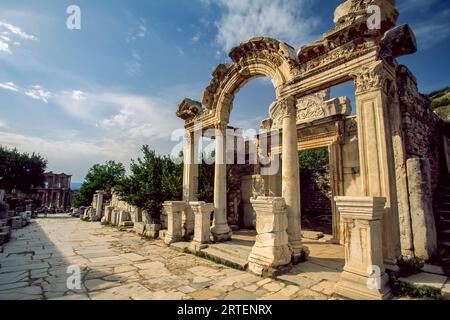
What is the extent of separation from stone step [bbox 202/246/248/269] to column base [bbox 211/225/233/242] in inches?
24.3

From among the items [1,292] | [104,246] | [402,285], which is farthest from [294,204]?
[104,246]

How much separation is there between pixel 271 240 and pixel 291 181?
145cm

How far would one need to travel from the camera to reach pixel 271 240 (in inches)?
179

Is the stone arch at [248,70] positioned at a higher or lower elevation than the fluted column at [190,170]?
higher

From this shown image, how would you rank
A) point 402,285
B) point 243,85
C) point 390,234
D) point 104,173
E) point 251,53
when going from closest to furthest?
1. point 402,285
2. point 390,234
3. point 251,53
4. point 243,85
5. point 104,173

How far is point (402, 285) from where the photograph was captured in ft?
11.1

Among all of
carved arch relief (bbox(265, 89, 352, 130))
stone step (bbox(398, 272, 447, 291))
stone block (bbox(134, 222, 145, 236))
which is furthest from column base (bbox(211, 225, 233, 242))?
carved arch relief (bbox(265, 89, 352, 130))

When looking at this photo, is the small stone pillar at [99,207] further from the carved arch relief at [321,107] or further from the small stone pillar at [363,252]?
the small stone pillar at [363,252]

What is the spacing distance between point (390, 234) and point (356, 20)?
155 inches

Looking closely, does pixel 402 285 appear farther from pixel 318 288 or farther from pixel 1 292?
pixel 1 292

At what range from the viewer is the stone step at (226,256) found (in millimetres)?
4909

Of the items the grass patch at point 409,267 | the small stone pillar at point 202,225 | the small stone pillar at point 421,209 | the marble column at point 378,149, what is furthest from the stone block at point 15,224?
the small stone pillar at point 421,209

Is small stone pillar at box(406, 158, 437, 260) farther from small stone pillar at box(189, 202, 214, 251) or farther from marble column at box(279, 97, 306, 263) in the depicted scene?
small stone pillar at box(189, 202, 214, 251)

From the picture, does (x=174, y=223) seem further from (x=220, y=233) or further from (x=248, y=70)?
(x=248, y=70)
